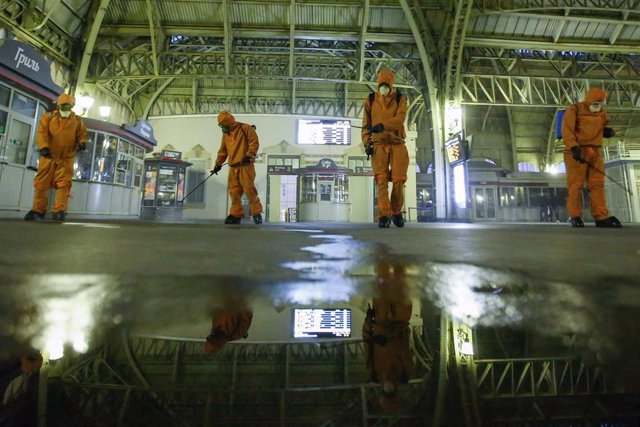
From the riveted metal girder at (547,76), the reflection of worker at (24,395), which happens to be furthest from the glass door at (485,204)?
the reflection of worker at (24,395)

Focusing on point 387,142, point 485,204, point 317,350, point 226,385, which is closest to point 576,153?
point 387,142

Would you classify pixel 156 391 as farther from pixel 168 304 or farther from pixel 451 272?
pixel 451 272

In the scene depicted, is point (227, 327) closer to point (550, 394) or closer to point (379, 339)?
point (379, 339)

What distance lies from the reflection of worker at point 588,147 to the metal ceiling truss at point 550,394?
13.2 ft

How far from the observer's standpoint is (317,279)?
91 centimetres

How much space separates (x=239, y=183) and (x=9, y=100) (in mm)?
5386

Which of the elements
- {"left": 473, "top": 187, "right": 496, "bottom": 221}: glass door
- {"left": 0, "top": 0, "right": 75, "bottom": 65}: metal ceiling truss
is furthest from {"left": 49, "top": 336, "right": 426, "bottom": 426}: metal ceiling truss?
{"left": 473, "top": 187, "right": 496, "bottom": 221}: glass door

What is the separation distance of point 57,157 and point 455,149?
29.8 feet

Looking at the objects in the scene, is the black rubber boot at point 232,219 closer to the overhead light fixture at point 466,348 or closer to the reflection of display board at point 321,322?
the reflection of display board at point 321,322

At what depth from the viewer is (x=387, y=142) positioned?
3748 millimetres

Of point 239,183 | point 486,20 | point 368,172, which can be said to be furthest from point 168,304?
point 368,172

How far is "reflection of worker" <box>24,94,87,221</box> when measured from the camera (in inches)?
154

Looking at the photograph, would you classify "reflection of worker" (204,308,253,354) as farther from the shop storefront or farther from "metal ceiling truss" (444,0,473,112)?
"metal ceiling truss" (444,0,473,112)

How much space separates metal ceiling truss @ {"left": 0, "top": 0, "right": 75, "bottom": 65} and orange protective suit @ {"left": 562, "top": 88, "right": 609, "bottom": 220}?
1143 cm
